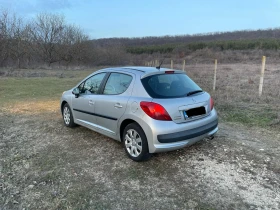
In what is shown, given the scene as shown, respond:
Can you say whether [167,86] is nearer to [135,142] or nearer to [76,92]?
[135,142]

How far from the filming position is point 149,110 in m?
3.48

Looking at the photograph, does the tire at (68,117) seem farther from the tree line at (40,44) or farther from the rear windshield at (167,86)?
the tree line at (40,44)

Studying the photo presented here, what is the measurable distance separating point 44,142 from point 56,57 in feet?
118

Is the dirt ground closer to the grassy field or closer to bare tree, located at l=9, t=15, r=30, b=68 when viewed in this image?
the grassy field

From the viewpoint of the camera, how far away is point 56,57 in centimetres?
3788

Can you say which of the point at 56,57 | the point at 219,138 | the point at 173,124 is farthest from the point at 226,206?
the point at 56,57

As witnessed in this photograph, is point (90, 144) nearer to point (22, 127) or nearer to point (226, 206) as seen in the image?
point (22, 127)

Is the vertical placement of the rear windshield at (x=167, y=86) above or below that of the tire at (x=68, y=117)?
above

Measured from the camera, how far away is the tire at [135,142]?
3.61m

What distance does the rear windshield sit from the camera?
368cm

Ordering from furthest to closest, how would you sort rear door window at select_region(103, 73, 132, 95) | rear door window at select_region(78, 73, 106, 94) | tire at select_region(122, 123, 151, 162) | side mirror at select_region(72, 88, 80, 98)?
side mirror at select_region(72, 88, 80, 98) < rear door window at select_region(78, 73, 106, 94) < rear door window at select_region(103, 73, 132, 95) < tire at select_region(122, 123, 151, 162)

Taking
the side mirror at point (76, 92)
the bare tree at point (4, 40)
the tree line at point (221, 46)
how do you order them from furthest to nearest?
the tree line at point (221, 46) < the bare tree at point (4, 40) < the side mirror at point (76, 92)

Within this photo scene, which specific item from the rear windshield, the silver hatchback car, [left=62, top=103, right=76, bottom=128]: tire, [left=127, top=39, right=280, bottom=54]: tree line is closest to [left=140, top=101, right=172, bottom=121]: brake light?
the silver hatchback car

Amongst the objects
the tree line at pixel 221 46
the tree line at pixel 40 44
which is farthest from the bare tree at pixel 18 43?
the tree line at pixel 221 46
